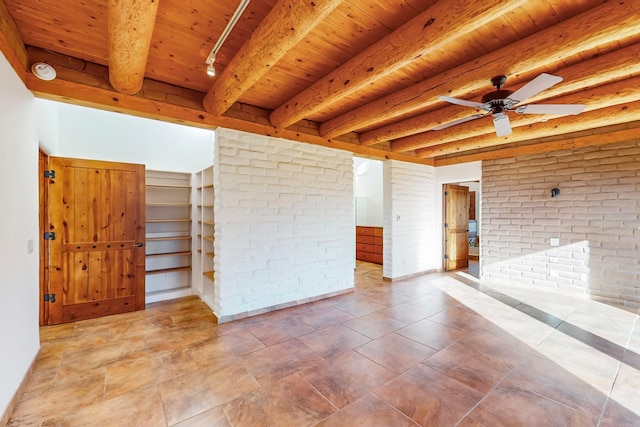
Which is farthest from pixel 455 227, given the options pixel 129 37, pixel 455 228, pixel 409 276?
pixel 129 37

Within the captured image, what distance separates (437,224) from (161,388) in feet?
18.3

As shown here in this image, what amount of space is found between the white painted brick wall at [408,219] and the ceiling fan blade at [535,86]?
3007mm

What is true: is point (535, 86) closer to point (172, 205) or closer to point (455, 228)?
point (455, 228)

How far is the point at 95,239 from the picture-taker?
3492 millimetres

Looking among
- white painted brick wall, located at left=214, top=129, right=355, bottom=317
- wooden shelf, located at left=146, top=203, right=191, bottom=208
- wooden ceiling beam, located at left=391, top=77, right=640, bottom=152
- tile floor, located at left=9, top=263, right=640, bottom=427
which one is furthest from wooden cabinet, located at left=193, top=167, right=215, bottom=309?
wooden ceiling beam, located at left=391, top=77, right=640, bottom=152

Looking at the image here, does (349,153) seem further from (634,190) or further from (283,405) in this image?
(634,190)

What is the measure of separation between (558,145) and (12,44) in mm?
6489

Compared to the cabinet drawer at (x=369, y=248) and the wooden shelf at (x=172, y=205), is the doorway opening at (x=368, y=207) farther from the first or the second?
the wooden shelf at (x=172, y=205)

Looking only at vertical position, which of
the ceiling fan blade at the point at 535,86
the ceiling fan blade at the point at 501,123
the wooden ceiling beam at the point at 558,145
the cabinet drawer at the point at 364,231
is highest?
the wooden ceiling beam at the point at 558,145

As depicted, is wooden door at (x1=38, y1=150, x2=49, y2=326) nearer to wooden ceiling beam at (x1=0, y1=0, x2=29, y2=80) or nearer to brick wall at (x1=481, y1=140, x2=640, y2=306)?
wooden ceiling beam at (x1=0, y1=0, x2=29, y2=80)

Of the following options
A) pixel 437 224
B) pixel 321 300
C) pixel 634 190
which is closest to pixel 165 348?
pixel 321 300

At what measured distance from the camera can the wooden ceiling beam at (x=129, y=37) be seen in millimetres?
1547

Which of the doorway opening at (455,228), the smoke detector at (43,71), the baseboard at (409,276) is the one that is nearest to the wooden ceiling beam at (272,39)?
the smoke detector at (43,71)

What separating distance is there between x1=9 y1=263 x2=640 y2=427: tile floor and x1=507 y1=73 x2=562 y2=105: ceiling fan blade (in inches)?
88.8
